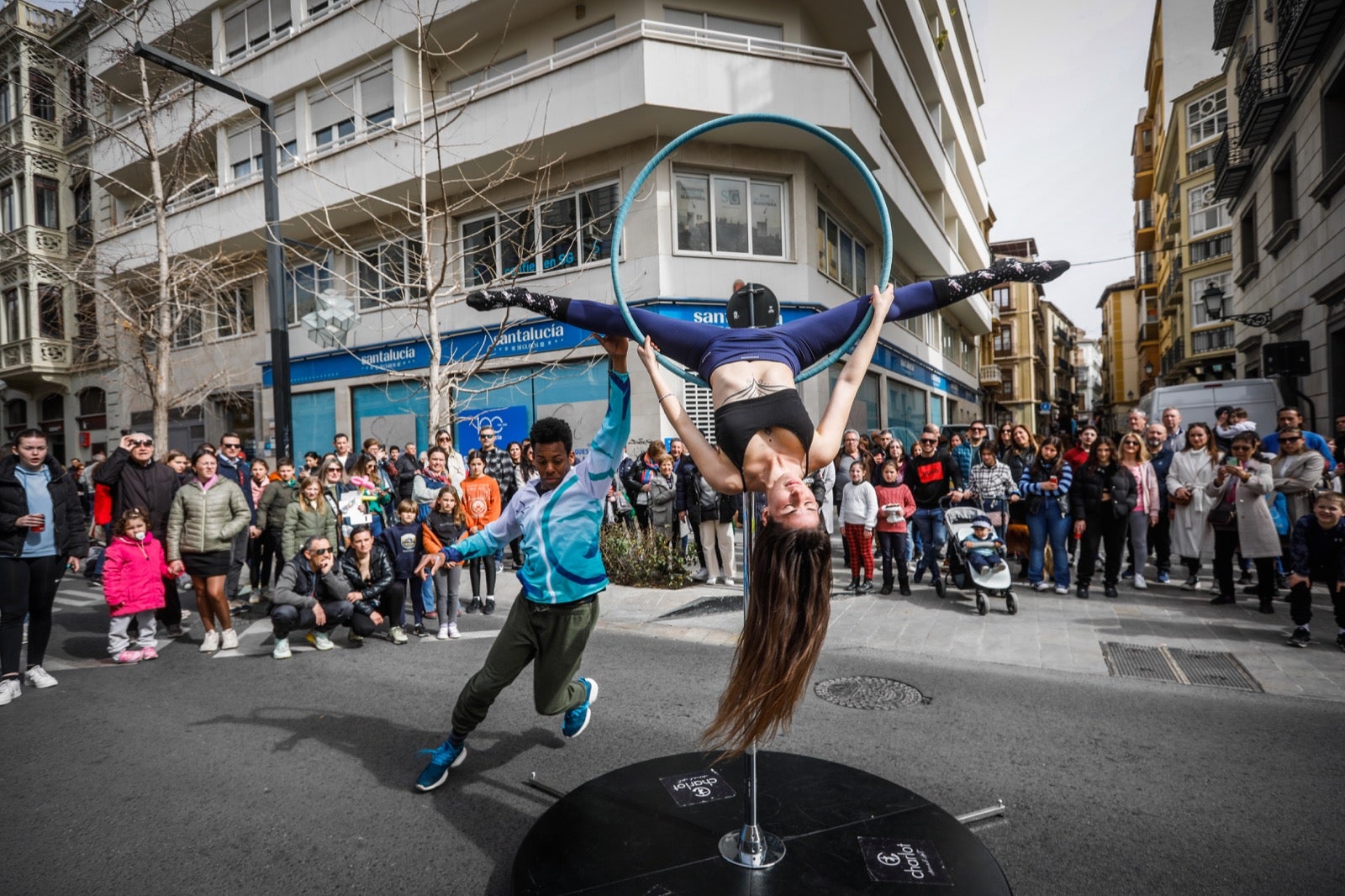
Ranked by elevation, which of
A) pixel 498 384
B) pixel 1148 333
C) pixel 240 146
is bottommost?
pixel 498 384

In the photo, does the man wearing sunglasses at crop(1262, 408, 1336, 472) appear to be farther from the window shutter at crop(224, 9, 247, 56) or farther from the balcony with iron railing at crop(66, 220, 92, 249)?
the balcony with iron railing at crop(66, 220, 92, 249)

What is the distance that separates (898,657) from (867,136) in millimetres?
12317

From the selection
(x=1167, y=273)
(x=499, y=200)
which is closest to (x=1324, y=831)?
(x=499, y=200)

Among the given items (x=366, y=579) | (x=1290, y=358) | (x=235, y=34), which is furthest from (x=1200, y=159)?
(x=366, y=579)

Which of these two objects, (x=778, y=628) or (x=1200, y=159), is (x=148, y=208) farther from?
(x=1200, y=159)

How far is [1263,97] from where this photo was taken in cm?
1505

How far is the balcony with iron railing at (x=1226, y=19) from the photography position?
1789 centimetres

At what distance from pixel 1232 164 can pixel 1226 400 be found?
9.88 m

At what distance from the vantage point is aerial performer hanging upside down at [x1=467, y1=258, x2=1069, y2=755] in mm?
2689

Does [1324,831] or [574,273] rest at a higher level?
[574,273]

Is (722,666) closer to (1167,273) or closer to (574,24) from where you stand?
(574,24)

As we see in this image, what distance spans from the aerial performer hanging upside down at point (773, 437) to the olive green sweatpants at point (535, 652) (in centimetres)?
112

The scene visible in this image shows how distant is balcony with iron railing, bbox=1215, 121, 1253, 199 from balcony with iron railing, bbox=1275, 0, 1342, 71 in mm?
3553

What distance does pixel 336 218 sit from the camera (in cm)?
1727
